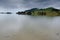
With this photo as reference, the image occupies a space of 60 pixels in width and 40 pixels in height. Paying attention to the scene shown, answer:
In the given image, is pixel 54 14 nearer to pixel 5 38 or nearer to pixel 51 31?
pixel 51 31

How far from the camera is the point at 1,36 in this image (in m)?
1.68

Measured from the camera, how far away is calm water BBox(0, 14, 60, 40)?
1.68 meters

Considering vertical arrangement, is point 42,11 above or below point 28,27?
above

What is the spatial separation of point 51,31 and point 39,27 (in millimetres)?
211

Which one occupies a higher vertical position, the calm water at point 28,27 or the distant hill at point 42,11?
the distant hill at point 42,11

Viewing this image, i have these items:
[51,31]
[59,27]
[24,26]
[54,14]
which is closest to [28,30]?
[24,26]

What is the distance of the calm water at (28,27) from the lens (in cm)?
168

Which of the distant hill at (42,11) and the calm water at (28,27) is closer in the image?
the calm water at (28,27)

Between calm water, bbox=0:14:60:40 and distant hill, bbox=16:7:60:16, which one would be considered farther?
distant hill, bbox=16:7:60:16

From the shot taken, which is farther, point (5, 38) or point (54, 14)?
point (54, 14)

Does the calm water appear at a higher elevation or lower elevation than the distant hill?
lower

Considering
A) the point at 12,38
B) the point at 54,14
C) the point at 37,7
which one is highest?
the point at 37,7

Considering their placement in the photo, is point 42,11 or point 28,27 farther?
point 42,11

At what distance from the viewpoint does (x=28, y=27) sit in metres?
1.98
